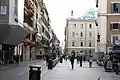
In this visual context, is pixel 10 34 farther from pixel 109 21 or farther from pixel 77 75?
pixel 77 75

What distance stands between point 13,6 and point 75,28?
93.4 m

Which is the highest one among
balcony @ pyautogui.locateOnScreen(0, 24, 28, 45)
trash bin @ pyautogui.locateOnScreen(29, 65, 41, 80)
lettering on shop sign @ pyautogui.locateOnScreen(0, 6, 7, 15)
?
lettering on shop sign @ pyautogui.locateOnScreen(0, 6, 7, 15)

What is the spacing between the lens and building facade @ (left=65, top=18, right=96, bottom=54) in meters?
153

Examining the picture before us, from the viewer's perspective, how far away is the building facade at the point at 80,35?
15312 centimetres

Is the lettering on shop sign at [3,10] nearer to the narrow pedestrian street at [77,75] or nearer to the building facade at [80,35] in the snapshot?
the narrow pedestrian street at [77,75]

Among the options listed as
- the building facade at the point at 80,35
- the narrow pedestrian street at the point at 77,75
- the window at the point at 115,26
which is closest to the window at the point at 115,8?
the window at the point at 115,26

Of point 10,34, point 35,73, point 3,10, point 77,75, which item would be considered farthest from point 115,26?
point 35,73

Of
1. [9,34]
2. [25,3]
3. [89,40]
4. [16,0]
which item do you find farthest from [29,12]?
[89,40]

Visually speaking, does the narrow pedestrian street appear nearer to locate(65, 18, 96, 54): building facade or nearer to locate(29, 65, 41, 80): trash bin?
locate(29, 65, 41, 80): trash bin

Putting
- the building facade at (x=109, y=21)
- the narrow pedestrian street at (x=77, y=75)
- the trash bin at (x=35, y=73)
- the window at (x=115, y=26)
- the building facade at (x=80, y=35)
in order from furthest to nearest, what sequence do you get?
the building facade at (x=80, y=35), the building facade at (x=109, y=21), the window at (x=115, y=26), the narrow pedestrian street at (x=77, y=75), the trash bin at (x=35, y=73)

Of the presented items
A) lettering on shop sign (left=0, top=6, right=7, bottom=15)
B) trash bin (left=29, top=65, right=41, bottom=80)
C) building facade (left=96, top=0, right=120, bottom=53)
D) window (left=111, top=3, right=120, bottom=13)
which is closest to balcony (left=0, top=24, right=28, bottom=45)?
lettering on shop sign (left=0, top=6, right=7, bottom=15)

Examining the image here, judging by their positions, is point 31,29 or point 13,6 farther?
point 31,29

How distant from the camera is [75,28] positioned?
15738 cm

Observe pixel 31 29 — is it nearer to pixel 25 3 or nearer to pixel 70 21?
pixel 25 3
